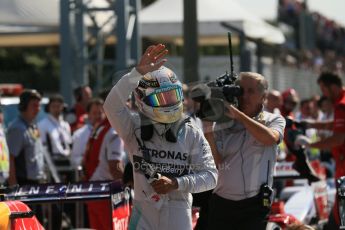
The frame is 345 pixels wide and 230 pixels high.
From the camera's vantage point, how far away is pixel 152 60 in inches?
245

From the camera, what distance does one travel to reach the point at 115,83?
21.6 feet

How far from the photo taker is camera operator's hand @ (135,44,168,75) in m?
6.20

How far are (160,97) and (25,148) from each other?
4.92 m

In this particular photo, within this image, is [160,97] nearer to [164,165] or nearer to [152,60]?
[152,60]

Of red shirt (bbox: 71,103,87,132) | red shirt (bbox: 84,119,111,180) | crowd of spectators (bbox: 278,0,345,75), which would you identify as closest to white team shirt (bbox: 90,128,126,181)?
red shirt (bbox: 84,119,111,180)

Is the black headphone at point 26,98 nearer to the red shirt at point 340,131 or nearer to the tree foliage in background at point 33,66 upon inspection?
the red shirt at point 340,131

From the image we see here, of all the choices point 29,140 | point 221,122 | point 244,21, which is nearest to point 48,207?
point 29,140

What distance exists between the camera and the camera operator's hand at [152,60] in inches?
244

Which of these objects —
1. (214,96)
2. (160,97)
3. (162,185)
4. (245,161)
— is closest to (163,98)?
(160,97)

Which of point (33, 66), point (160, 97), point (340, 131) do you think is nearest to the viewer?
point (160, 97)

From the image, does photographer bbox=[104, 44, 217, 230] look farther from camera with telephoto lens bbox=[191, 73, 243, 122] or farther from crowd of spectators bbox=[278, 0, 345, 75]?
crowd of spectators bbox=[278, 0, 345, 75]

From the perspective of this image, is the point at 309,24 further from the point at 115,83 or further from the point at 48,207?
the point at 115,83

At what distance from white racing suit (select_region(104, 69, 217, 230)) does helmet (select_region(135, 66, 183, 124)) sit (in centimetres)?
10

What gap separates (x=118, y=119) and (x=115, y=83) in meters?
0.27
